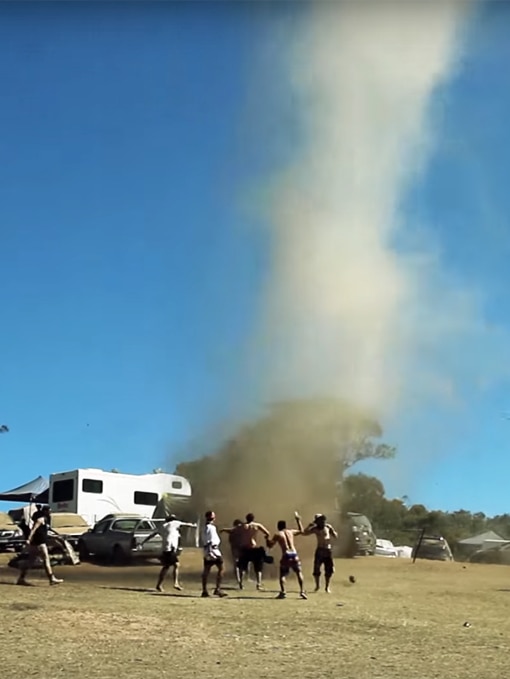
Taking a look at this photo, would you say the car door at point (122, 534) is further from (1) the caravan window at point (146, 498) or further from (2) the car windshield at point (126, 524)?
(1) the caravan window at point (146, 498)

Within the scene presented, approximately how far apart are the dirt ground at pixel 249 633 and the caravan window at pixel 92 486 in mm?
16276

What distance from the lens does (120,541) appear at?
1053 inches

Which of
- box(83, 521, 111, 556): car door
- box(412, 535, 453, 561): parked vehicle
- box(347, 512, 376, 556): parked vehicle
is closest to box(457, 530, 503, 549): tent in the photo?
box(412, 535, 453, 561): parked vehicle

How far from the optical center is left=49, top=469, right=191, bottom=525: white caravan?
3638 centimetres

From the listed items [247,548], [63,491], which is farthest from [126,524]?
[63,491]

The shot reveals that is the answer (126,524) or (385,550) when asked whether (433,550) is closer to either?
(385,550)

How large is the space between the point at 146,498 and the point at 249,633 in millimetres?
26371

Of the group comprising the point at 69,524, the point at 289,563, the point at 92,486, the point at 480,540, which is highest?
the point at 92,486

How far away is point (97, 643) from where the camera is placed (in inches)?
431

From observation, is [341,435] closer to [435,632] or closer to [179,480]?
[179,480]

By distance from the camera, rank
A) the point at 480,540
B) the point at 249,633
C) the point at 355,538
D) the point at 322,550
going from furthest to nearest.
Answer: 1. the point at 480,540
2. the point at 355,538
3. the point at 322,550
4. the point at 249,633

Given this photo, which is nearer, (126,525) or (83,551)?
(126,525)

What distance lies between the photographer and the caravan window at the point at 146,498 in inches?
1492

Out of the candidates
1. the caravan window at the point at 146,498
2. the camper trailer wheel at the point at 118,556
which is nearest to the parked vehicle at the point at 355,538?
the camper trailer wheel at the point at 118,556
